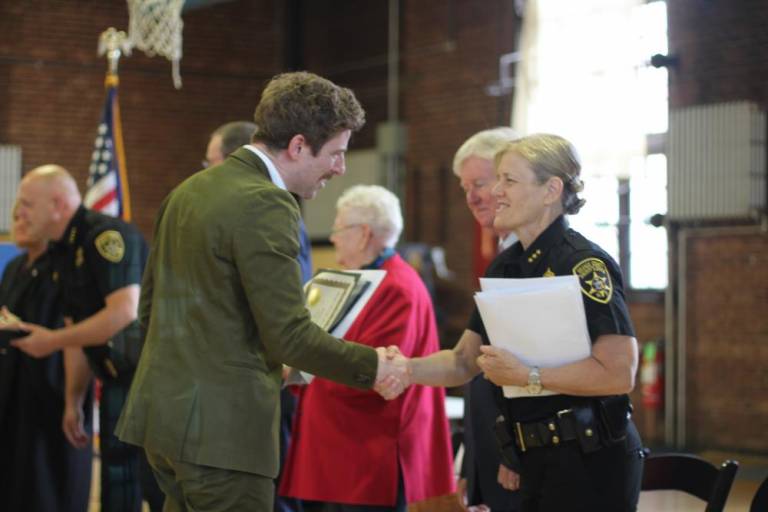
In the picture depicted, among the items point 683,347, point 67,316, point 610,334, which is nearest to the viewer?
point 610,334

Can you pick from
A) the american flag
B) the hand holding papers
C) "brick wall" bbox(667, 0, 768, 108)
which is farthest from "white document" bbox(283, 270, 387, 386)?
"brick wall" bbox(667, 0, 768, 108)

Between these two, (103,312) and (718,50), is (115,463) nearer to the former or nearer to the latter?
(103,312)

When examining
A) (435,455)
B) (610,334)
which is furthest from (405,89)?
(610,334)

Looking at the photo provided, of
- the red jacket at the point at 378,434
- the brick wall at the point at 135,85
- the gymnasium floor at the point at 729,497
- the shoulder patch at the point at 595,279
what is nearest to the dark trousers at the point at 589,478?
the shoulder patch at the point at 595,279

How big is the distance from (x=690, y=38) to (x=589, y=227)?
1855mm

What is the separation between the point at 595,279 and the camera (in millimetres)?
2539

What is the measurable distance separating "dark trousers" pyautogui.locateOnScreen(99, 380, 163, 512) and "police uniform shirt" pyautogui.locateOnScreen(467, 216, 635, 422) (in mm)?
2149

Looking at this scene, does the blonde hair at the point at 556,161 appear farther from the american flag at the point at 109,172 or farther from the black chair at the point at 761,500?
the american flag at the point at 109,172

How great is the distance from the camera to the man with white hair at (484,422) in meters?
3.15

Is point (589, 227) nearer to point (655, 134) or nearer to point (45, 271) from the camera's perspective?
point (655, 134)

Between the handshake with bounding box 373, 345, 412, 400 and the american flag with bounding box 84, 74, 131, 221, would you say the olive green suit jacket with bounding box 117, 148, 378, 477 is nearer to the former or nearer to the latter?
the handshake with bounding box 373, 345, 412, 400

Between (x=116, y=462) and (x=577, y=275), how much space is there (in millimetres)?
2527

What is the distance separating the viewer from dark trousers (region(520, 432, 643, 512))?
2527 millimetres

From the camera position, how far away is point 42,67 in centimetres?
1184
